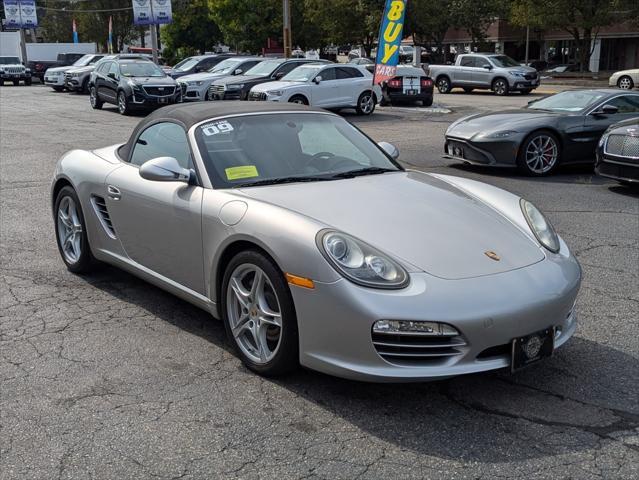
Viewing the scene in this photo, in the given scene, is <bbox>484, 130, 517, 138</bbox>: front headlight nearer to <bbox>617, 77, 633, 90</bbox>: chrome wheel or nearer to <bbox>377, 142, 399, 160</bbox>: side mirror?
<bbox>377, 142, 399, 160</bbox>: side mirror

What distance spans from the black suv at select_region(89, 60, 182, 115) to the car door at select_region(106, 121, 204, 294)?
1716 centimetres

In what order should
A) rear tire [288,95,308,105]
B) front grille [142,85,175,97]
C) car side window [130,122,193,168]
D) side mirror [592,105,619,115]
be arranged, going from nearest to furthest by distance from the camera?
1. car side window [130,122,193,168]
2. side mirror [592,105,619,115]
3. rear tire [288,95,308,105]
4. front grille [142,85,175,97]

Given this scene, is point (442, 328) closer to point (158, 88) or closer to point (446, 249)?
point (446, 249)

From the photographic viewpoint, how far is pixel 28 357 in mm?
4395

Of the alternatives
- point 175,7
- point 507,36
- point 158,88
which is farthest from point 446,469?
point 175,7

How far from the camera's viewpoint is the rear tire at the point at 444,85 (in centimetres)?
3245

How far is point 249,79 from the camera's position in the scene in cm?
2219

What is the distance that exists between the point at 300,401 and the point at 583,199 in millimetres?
6704

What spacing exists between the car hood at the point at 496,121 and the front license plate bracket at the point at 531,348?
7.75 m

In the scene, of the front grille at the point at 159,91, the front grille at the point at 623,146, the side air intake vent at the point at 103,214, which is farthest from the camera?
the front grille at the point at 159,91

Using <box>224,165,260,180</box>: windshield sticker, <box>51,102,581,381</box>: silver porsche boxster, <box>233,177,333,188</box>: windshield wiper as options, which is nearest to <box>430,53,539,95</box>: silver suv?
<box>51,102,581,381</box>: silver porsche boxster

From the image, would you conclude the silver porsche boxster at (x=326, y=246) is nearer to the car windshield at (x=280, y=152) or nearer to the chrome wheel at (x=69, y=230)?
the car windshield at (x=280, y=152)

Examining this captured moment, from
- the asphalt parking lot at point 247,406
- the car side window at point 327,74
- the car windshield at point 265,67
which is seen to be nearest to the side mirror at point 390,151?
the asphalt parking lot at point 247,406

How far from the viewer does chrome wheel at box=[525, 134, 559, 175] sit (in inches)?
435
